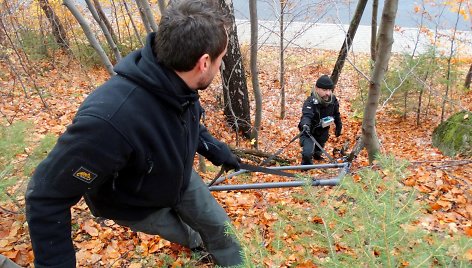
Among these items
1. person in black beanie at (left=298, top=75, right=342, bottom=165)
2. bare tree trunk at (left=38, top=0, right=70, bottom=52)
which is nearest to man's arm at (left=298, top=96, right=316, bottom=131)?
person in black beanie at (left=298, top=75, right=342, bottom=165)

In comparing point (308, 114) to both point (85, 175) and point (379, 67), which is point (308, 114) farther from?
point (85, 175)

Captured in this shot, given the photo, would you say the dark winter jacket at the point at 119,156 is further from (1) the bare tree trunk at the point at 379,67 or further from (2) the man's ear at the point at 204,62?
(1) the bare tree trunk at the point at 379,67

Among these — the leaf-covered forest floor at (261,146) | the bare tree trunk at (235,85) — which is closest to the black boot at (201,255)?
the leaf-covered forest floor at (261,146)

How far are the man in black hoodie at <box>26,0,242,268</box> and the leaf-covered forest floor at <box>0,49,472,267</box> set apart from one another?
94 centimetres

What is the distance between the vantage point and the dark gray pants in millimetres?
2523

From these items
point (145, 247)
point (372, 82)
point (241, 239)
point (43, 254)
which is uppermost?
point (372, 82)

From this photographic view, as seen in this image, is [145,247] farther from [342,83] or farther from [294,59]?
[294,59]

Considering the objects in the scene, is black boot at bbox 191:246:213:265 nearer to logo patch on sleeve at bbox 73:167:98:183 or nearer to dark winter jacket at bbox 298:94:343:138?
logo patch on sleeve at bbox 73:167:98:183

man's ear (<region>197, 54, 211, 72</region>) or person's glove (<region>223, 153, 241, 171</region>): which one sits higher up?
man's ear (<region>197, 54, 211, 72</region>)

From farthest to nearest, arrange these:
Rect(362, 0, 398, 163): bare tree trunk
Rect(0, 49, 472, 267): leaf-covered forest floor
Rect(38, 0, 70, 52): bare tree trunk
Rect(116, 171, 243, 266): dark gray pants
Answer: Rect(38, 0, 70, 52): bare tree trunk < Rect(362, 0, 398, 163): bare tree trunk < Rect(0, 49, 472, 267): leaf-covered forest floor < Rect(116, 171, 243, 266): dark gray pants

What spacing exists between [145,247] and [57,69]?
7936 mm

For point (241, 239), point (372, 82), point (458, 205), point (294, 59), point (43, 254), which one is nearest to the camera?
point (241, 239)

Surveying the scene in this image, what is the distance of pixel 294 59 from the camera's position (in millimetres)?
13961

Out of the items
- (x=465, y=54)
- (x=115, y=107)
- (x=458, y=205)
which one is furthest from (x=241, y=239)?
(x=465, y=54)
